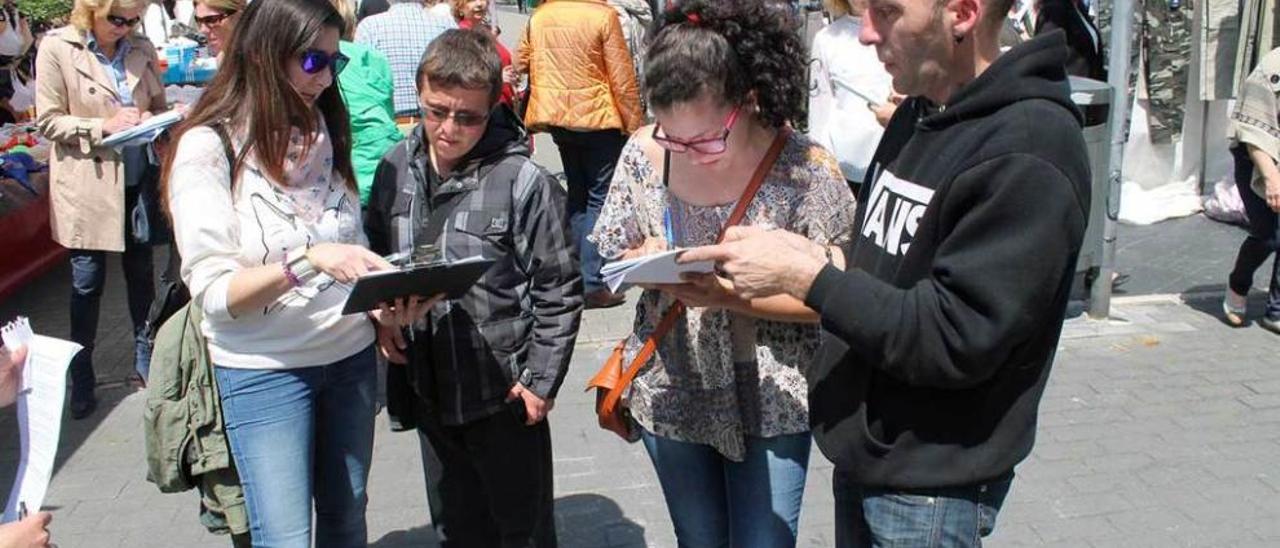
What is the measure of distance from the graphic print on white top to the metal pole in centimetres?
403

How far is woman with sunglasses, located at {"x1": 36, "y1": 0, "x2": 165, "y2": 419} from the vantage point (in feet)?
16.4

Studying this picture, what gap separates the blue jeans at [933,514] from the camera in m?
2.03

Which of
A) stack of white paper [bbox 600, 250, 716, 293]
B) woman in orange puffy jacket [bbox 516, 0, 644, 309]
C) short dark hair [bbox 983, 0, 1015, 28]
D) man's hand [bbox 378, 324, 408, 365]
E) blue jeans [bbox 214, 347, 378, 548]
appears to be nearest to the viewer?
short dark hair [bbox 983, 0, 1015, 28]

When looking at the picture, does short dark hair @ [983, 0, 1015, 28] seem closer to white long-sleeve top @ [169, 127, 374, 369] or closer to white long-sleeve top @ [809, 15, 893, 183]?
white long-sleeve top @ [169, 127, 374, 369]

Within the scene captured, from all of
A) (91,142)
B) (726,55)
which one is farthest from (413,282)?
(91,142)

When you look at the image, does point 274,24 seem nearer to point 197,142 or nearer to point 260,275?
point 197,142

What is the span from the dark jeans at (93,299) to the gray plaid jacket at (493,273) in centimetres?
287

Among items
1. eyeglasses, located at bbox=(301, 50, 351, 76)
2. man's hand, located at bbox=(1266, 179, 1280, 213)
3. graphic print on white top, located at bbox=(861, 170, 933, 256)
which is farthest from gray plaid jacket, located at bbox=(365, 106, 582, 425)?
man's hand, located at bbox=(1266, 179, 1280, 213)

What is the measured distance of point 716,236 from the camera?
258 cm

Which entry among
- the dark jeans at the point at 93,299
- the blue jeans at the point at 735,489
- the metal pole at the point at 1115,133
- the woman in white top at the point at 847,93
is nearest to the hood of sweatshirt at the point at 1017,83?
the blue jeans at the point at 735,489

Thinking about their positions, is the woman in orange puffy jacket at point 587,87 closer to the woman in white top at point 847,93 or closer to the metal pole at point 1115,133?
the woman in white top at point 847,93

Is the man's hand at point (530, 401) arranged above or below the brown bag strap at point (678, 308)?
below

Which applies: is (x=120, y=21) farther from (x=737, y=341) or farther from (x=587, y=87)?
(x=737, y=341)

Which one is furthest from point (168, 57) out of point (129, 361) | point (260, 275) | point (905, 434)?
point (905, 434)
